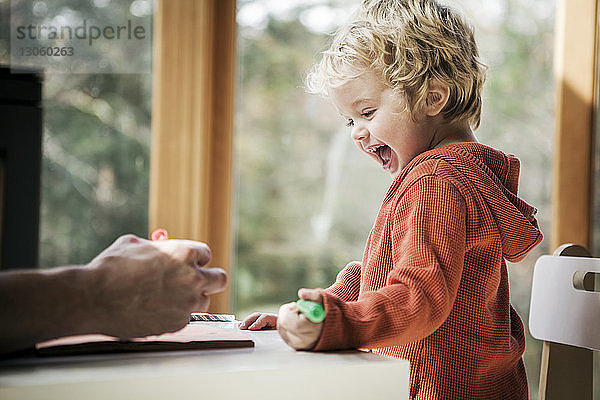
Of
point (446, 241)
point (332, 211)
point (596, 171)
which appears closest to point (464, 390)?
point (446, 241)

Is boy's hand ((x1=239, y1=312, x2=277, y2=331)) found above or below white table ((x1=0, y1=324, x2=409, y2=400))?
below

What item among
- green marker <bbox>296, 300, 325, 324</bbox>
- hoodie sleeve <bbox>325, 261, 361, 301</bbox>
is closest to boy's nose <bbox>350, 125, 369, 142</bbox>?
hoodie sleeve <bbox>325, 261, 361, 301</bbox>

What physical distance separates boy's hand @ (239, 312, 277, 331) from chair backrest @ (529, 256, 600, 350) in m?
0.58

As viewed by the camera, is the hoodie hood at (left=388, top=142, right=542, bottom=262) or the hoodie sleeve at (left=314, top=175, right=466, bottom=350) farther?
the hoodie hood at (left=388, top=142, right=542, bottom=262)

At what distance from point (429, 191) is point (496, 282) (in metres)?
0.19

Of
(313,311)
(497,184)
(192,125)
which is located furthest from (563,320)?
(192,125)

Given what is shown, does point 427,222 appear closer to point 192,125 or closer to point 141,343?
point 141,343

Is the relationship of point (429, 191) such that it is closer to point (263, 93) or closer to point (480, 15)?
point (263, 93)

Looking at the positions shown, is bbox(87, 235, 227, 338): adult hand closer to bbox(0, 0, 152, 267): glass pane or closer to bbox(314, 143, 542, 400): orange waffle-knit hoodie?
bbox(314, 143, 542, 400): orange waffle-knit hoodie

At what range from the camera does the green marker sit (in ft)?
2.36

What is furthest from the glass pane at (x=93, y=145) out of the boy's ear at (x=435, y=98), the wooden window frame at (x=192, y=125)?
the boy's ear at (x=435, y=98)

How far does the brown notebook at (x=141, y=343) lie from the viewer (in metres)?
0.65

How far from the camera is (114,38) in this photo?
2303mm

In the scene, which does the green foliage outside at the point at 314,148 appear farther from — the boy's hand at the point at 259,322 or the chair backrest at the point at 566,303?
the boy's hand at the point at 259,322
